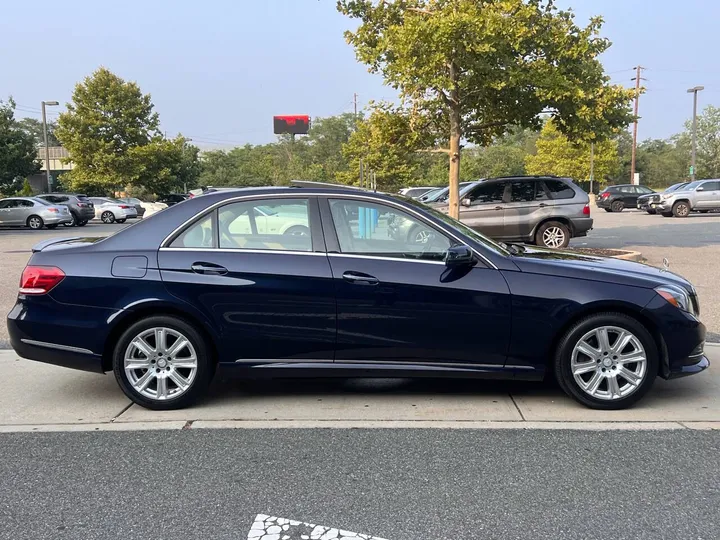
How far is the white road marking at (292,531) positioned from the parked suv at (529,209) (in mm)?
10677

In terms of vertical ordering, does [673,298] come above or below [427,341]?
above

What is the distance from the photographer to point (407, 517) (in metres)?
3.05

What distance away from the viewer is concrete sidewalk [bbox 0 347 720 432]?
4332 millimetres

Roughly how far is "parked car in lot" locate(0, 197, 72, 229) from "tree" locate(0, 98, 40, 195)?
42.2 feet

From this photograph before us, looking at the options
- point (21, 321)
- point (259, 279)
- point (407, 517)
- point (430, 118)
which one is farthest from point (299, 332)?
point (430, 118)

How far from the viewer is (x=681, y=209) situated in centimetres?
2622

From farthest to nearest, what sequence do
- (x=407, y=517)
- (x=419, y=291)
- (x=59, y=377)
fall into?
(x=59, y=377) → (x=419, y=291) → (x=407, y=517)

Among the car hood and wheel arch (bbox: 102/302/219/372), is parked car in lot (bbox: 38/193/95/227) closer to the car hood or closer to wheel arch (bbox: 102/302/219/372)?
wheel arch (bbox: 102/302/219/372)

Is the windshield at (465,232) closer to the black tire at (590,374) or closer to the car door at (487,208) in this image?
the black tire at (590,374)

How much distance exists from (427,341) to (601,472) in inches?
55.9

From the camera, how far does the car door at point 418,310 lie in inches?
173

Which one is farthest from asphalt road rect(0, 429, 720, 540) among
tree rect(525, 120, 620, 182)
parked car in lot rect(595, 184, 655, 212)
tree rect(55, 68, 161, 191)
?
tree rect(525, 120, 620, 182)

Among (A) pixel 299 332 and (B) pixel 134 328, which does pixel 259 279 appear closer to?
(A) pixel 299 332

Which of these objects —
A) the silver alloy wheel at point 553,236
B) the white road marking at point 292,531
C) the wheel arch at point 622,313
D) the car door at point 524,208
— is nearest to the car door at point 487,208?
the car door at point 524,208
